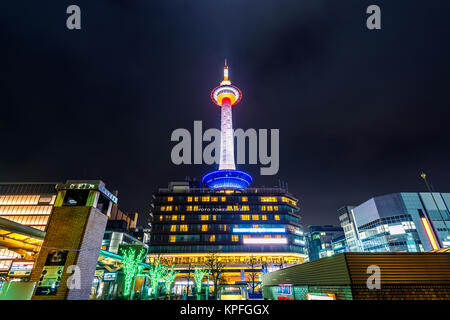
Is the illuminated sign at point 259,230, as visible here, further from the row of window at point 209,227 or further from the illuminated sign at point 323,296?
the illuminated sign at point 323,296

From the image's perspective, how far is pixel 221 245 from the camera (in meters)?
71.3

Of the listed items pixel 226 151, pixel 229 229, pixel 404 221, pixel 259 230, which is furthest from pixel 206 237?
pixel 404 221

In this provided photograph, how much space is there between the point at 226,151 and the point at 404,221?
71843 mm

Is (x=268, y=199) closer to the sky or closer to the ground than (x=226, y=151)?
closer to the ground

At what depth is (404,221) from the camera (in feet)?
250

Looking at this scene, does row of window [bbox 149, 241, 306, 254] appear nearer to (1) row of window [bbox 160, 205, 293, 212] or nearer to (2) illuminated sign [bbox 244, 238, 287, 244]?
(2) illuminated sign [bbox 244, 238, 287, 244]

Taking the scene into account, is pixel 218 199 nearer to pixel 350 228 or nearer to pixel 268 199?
pixel 268 199

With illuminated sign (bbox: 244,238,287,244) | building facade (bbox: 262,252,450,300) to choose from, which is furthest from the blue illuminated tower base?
building facade (bbox: 262,252,450,300)

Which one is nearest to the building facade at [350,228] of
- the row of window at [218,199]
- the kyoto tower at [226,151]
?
the row of window at [218,199]

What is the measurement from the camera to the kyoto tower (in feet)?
299

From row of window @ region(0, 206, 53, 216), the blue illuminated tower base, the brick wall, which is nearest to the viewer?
the brick wall
